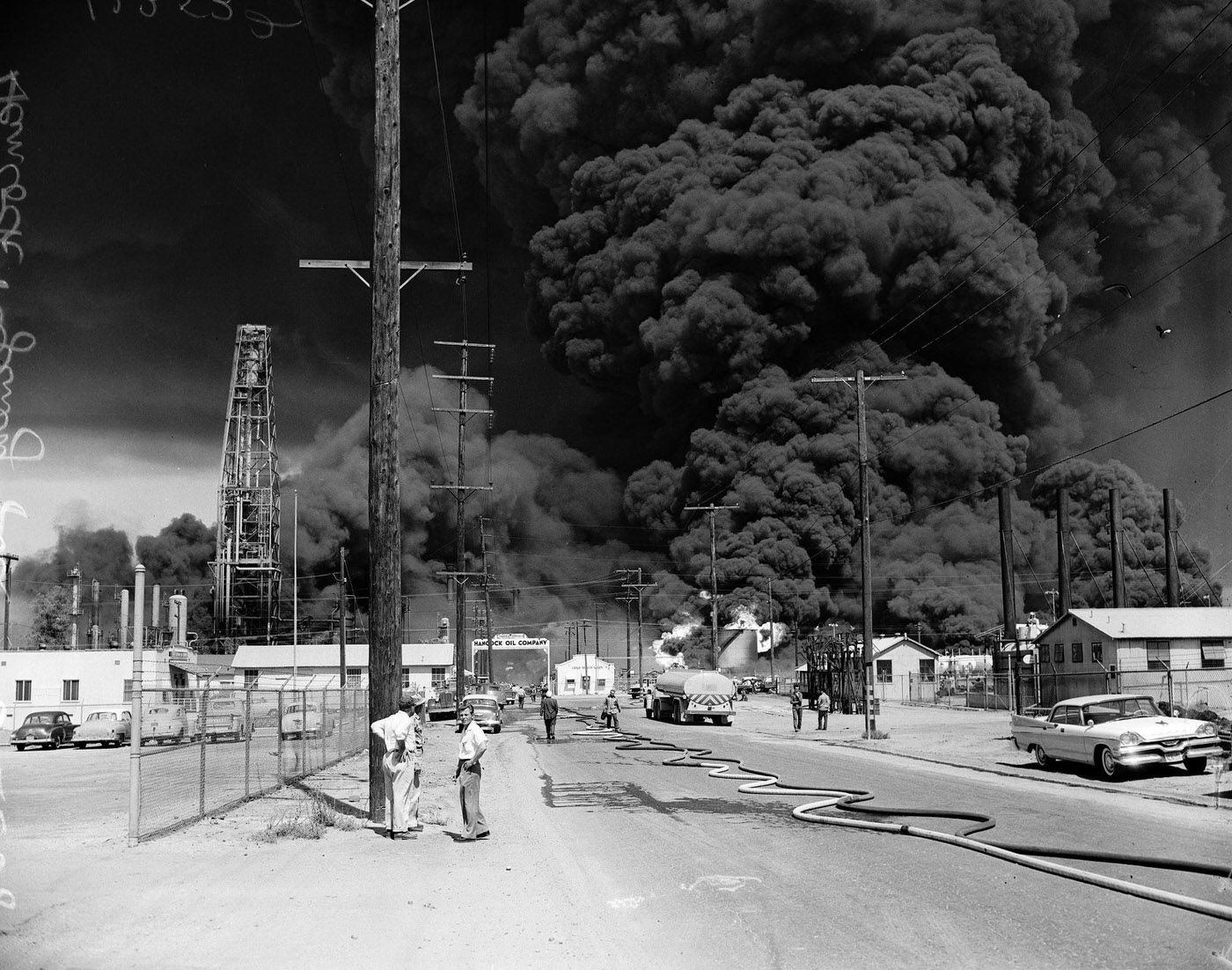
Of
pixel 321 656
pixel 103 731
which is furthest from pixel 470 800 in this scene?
pixel 321 656

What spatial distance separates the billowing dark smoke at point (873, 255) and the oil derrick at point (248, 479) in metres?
19.2

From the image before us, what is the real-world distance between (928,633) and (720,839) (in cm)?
6024

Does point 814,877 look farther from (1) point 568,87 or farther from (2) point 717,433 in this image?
(1) point 568,87

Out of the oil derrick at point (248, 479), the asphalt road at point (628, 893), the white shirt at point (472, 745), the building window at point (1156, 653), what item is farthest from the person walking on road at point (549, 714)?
the oil derrick at point (248, 479)

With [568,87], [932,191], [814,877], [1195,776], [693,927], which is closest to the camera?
[693,927]

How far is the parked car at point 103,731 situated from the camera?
34094mm

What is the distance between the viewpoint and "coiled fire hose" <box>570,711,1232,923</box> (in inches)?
332

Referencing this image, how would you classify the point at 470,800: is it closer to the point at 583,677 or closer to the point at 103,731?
the point at 103,731

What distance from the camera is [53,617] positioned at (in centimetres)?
7950

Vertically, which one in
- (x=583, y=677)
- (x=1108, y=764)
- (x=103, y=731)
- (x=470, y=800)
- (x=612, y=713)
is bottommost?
(x=583, y=677)

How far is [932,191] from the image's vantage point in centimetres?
6750

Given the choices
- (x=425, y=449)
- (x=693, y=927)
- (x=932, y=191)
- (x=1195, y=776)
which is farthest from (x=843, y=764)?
(x=425, y=449)

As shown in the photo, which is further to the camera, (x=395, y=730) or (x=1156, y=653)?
(x=1156, y=653)

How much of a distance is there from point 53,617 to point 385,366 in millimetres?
73996
